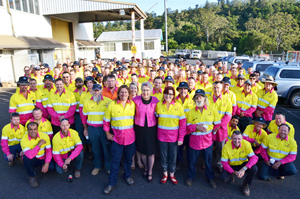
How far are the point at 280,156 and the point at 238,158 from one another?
3.06ft

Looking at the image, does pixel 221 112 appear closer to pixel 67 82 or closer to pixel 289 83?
pixel 67 82

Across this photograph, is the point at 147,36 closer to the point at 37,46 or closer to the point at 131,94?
the point at 37,46

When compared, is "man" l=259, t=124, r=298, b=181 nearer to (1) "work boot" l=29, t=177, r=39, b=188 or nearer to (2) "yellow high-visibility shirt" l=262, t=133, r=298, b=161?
(2) "yellow high-visibility shirt" l=262, t=133, r=298, b=161

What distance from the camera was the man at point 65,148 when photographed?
4445mm

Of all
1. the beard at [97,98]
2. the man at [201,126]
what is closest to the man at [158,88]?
the man at [201,126]

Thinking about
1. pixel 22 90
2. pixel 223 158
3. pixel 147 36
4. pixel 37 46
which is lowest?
pixel 223 158

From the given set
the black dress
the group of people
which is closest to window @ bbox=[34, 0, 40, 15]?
the group of people

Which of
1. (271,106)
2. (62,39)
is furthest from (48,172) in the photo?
(62,39)

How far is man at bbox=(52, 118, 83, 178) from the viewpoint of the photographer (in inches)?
175

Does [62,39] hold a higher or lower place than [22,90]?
higher

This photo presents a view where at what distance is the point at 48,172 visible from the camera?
189 inches

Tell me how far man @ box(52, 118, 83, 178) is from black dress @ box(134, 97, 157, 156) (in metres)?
1.36

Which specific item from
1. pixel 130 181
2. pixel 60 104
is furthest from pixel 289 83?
pixel 60 104

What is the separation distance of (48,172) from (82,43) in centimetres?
2135
